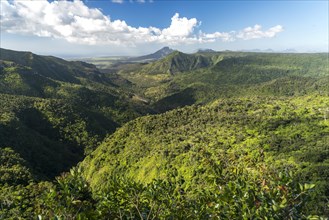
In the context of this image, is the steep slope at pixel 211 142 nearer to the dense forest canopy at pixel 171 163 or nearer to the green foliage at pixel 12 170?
the dense forest canopy at pixel 171 163

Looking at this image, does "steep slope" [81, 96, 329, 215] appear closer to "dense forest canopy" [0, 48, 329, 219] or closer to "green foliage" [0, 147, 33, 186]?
"dense forest canopy" [0, 48, 329, 219]

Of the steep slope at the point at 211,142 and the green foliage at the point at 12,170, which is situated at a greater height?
the steep slope at the point at 211,142

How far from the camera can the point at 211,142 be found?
99000mm

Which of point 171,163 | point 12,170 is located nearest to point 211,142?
point 171,163

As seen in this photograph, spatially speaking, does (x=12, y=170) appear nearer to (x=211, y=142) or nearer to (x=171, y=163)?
(x=171, y=163)

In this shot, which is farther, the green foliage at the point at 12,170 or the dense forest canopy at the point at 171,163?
the green foliage at the point at 12,170

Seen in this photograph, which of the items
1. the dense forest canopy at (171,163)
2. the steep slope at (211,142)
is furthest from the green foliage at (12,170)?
the steep slope at (211,142)

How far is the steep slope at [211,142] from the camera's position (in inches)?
3161

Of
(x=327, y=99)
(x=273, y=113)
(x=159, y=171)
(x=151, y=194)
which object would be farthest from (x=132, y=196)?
(x=327, y=99)

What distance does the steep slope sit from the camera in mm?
80294

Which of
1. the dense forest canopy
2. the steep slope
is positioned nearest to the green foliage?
the dense forest canopy

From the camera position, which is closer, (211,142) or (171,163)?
(171,163)

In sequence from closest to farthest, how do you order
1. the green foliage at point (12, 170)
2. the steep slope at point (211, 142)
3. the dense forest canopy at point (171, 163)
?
the dense forest canopy at point (171, 163), the steep slope at point (211, 142), the green foliage at point (12, 170)

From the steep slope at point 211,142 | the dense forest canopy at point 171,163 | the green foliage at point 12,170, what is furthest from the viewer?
the green foliage at point 12,170
